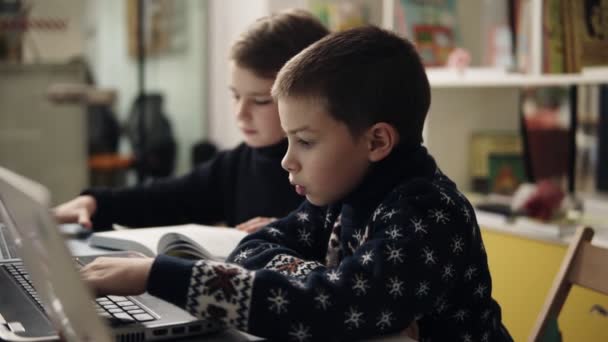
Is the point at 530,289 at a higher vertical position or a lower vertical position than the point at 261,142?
lower

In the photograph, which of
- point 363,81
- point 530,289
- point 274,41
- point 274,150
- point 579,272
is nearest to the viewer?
point 363,81

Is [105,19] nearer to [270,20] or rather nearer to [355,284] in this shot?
[270,20]

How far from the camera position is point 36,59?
3725mm

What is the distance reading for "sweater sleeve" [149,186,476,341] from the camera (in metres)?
0.84

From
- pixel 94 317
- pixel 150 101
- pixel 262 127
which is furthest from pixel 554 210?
pixel 150 101

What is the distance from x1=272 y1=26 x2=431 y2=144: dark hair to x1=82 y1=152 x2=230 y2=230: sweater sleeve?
88cm

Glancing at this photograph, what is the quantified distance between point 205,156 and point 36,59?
91 cm

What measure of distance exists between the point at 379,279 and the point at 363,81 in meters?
0.26

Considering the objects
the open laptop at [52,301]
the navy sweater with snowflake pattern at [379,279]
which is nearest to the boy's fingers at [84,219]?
the open laptop at [52,301]

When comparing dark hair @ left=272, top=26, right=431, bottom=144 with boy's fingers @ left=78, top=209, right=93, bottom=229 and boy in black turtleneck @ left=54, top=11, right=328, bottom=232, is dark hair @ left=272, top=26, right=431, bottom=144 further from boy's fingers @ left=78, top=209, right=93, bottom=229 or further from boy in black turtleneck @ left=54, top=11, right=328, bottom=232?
boy's fingers @ left=78, top=209, right=93, bottom=229

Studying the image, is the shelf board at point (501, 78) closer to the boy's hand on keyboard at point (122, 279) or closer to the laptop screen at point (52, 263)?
the boy's hand on keyboard at point (122, 279)

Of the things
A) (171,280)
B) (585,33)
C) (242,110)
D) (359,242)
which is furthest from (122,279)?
(585,33)

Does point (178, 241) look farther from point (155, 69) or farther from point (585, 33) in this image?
point (155, 69)

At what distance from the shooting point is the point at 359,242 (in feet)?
3.40
